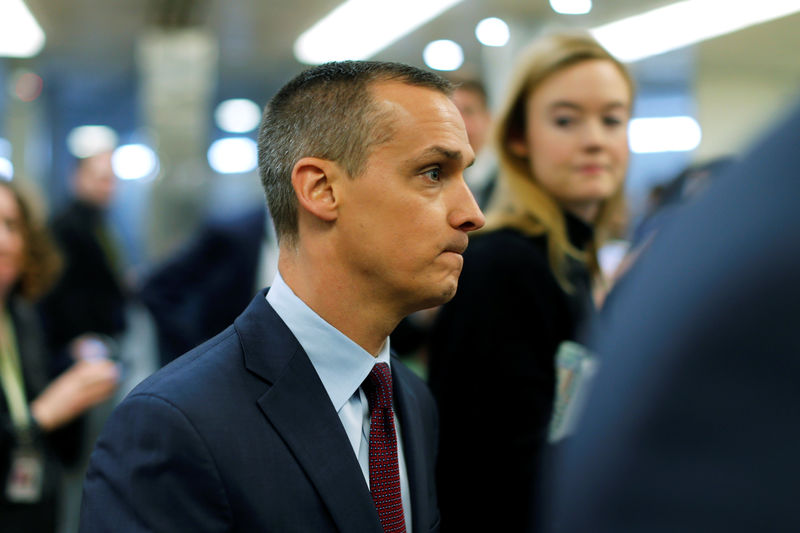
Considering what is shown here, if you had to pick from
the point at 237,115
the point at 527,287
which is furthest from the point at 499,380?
the point at 237,115

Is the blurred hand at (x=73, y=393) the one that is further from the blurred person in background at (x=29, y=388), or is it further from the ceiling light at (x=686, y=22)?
the ceiling light at (x=686, y=22)

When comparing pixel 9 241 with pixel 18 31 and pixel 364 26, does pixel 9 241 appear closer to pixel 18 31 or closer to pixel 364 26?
pixel 364 26

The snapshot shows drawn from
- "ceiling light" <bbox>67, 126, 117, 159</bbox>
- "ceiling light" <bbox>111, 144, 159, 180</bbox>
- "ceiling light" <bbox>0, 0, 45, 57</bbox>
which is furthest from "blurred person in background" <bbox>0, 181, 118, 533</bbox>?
"ceiling light" <bbox>111, 144, 159, 180</bbox>

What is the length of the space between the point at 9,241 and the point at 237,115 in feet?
50.8

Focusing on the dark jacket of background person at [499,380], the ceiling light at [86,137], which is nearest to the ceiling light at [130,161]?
the ceiling light at [86,137]

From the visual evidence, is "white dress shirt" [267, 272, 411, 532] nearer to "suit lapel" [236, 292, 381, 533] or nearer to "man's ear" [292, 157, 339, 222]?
"suit lapel" [236, 292, 381, 533]

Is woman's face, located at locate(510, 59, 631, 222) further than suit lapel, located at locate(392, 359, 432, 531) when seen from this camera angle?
Yes

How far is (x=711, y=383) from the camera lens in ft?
1.13

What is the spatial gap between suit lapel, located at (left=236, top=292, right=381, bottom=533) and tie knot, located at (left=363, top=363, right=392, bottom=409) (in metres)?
Answer: 0.11

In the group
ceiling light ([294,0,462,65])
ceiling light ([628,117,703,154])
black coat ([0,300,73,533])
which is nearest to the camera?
black coat ([0,300,73,533])

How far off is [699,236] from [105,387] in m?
2.42

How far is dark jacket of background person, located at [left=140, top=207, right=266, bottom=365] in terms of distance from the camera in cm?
291

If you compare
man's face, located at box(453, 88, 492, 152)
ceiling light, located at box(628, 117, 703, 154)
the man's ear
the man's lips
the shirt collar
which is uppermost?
ceiling light, located at box(628, 117, 703, 154)

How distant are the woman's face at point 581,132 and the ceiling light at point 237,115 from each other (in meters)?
15.3
